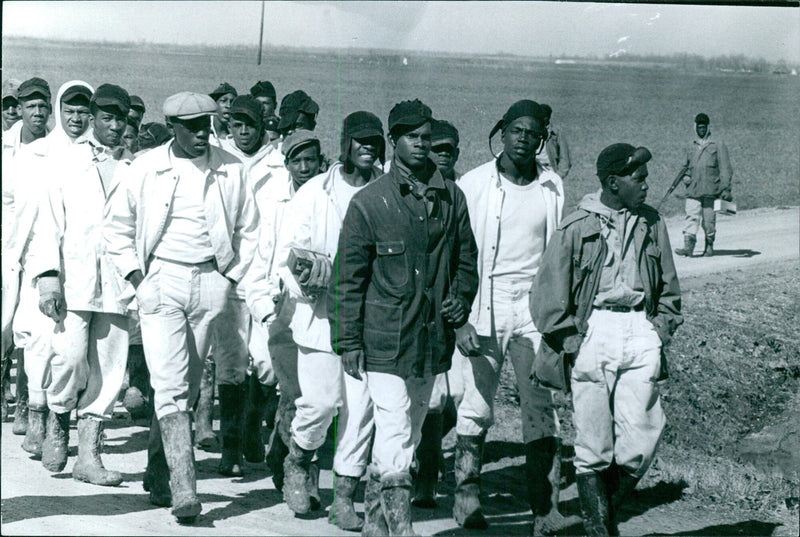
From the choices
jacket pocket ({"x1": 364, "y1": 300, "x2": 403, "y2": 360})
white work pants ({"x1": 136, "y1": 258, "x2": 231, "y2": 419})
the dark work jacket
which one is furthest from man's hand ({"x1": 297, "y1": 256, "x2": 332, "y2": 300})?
white work pants ({"x1": 136, "y1": 258, "x2": 231, "y2": 419})

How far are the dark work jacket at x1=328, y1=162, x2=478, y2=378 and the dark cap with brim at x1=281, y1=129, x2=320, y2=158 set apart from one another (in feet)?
4.53

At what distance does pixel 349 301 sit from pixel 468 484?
143cm

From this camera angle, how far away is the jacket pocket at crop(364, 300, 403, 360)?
5.96 metres

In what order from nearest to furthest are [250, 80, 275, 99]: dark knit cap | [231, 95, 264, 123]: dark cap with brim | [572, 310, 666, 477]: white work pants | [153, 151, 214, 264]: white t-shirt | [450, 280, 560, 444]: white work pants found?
[572, 310, 666, 477]: white work pants, [153, 151, 214, 264]: white t-shirt, [450, 280, 560, 444]: white work pants, [231, 95, 264, 123]: dark cap with brim, [250, 80, 275, 99]: dark knit cap

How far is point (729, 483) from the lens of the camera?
742 centimetres

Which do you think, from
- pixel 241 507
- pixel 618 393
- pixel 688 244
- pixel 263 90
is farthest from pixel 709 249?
pixel 241 507

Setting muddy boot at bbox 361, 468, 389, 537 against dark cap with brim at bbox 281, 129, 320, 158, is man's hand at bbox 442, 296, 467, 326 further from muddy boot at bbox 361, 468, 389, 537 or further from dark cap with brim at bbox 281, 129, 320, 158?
dark cap with brim at bbox 281, 129, 320, 158

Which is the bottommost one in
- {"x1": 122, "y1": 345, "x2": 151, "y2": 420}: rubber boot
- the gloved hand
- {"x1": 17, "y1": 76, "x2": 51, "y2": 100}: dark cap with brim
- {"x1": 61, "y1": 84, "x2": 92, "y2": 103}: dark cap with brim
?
{"x1": 122, "y1": 345, "x2": 151, "y2": 420}: rubber boot

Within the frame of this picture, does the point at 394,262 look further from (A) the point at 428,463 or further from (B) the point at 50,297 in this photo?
(B) the point at 50,297

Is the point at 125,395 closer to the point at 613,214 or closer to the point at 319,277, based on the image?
the point at 319,277

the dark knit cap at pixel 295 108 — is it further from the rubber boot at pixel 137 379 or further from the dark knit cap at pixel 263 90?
the rubber boot at pixel 137 379

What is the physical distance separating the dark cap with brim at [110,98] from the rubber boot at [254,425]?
194cm

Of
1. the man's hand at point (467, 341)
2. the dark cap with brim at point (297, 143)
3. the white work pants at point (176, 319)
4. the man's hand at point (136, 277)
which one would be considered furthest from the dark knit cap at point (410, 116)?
the man's hand at point (136, 277)

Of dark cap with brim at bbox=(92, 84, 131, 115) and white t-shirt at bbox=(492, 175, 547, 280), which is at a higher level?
dark cap with brim at bbox=(92, 84, 131, 115)
